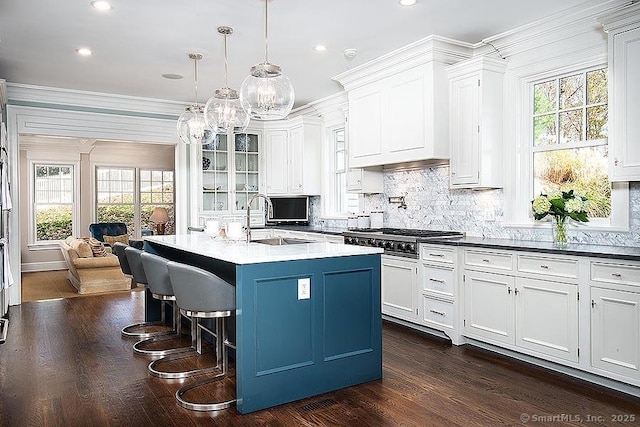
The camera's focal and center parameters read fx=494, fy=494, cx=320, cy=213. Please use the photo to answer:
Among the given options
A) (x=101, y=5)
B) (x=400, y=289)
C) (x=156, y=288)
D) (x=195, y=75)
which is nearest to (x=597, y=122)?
(x=400, y=289)

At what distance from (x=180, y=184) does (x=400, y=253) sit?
385cm

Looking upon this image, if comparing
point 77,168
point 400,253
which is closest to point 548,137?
point 400,253

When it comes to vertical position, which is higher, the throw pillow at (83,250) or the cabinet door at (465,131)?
the cabinet door at (465,131)

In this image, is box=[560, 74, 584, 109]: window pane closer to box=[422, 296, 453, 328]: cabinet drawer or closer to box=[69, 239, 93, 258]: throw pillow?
box=[422, 296, 453, 328]: cabinet drawer

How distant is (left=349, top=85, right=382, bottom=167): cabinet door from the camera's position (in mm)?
5262

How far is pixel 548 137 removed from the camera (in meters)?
4.29

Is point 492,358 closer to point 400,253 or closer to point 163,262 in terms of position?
point 400,253

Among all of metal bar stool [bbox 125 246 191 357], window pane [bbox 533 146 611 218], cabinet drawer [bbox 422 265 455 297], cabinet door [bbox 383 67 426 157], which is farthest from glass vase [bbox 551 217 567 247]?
metal bar stool [bbox 125 246 191 357]

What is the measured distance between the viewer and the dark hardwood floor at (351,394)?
2801 mm

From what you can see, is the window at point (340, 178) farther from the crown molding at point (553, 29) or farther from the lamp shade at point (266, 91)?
the lamp shade at point (266, 91)

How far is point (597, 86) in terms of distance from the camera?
12.9 feet

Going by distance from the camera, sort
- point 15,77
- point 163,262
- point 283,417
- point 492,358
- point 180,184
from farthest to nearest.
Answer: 1. point 180,184
2. point 15,77
3. point 492,358
4. point 163,262
5. point 283,417

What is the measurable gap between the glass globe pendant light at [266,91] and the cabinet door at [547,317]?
2211 mm

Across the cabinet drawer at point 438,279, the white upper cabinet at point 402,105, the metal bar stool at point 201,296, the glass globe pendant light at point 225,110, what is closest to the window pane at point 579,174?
the white upper cabinet at point 402,105
